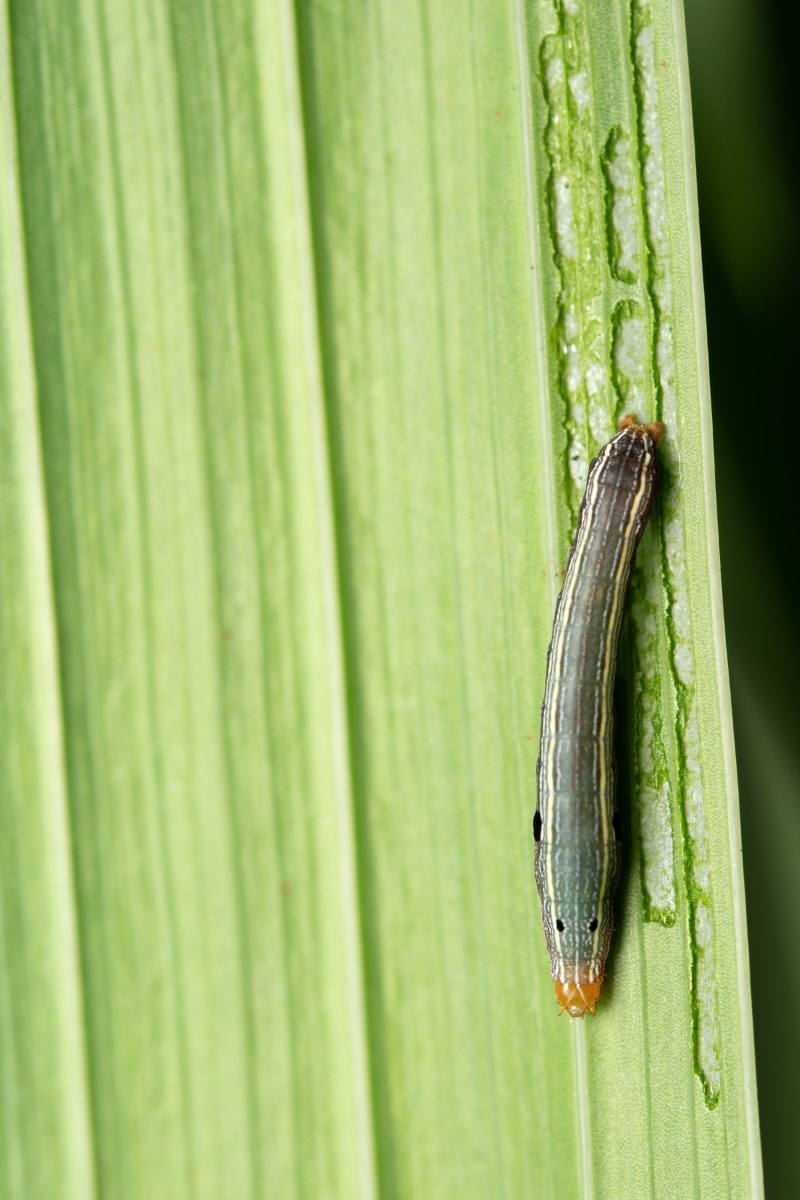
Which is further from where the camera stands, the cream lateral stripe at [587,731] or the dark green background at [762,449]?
the dark green background at [762,449]

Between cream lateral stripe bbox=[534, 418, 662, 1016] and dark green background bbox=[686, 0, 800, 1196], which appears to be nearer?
cream lateral stripe bbox=[534, 418, 662, 1016]

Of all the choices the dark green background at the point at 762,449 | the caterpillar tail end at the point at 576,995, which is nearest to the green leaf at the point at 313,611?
the caterpillar tail end at the point at 576,995

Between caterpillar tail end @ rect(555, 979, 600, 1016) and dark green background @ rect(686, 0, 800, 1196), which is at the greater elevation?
dark green background @ rect(686, 0, 800, 1196)

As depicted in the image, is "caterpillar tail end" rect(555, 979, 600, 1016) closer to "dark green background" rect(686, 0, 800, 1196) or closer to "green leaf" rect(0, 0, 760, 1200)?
"green leaf" rect(0, 0, 760, 1200)

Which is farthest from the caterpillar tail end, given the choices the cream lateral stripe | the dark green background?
the dark green background

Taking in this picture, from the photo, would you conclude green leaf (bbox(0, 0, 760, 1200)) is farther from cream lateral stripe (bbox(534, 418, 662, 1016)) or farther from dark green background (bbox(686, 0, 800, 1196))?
dark green background (bbox(686, 0, 800, 1196))

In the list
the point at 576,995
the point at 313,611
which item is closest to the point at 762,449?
the point at 313,611

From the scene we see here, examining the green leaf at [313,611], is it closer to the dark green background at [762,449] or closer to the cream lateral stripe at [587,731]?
the cream lateral stripe at [587,731]
